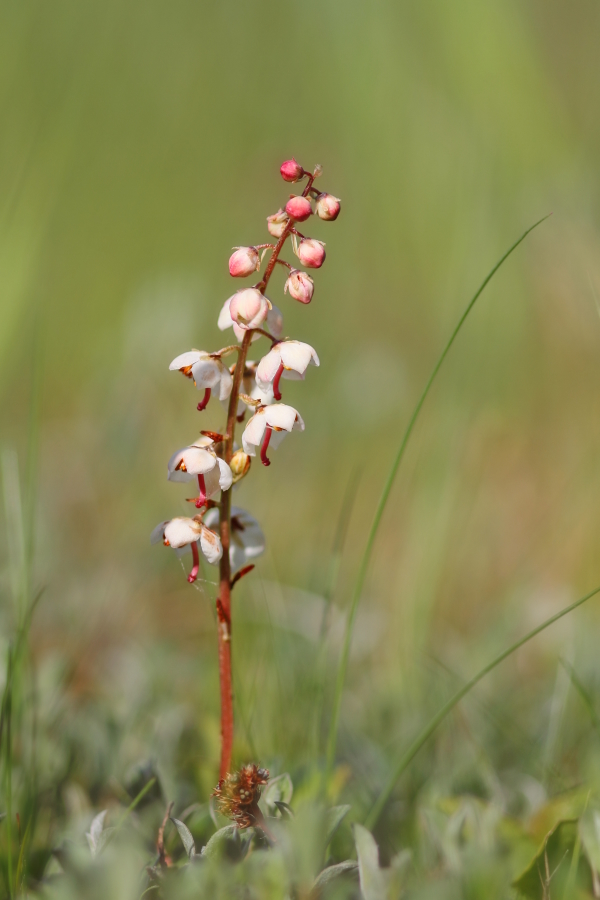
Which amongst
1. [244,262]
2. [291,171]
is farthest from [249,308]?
[291,171]

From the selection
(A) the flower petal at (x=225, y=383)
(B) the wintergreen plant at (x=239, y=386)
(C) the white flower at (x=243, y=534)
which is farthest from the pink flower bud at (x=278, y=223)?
(C) the white flower at (x=243, y=534)

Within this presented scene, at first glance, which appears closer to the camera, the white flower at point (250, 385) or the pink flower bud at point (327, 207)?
the pink flower bud at point (327, 207)

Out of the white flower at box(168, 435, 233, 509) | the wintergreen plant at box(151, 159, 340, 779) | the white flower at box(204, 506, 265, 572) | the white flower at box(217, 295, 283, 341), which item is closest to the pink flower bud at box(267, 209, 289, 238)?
the wintergreen plant at box(151, 159, 340, 779)

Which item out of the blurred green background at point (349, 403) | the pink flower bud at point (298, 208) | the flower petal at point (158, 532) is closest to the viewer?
the pink flower bud at point (298, 208)

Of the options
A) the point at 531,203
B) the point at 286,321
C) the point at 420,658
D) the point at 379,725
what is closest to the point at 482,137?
the point at 531,203

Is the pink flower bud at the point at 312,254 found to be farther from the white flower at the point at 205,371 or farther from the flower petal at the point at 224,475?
the flower petal at the point at 224,475

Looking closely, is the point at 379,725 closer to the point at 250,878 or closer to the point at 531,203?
the point at 250,878

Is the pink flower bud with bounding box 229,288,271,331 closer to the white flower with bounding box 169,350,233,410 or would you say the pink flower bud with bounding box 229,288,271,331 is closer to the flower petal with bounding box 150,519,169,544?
the white flower with bounding box 169,350,233,410
